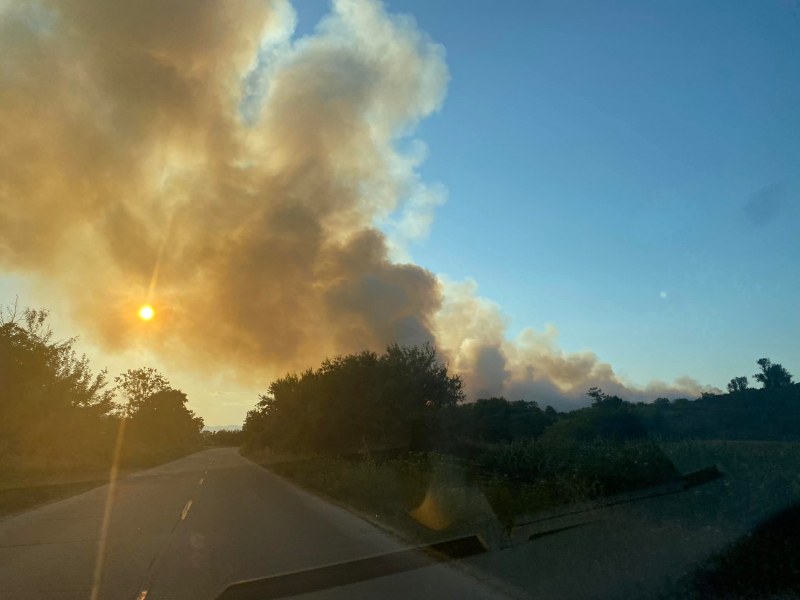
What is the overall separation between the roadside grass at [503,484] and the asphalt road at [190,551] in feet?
3.84

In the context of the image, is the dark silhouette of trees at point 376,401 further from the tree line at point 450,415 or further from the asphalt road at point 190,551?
the asphalt road at point 190,551

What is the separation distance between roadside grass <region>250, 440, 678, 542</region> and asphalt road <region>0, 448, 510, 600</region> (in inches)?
46.1

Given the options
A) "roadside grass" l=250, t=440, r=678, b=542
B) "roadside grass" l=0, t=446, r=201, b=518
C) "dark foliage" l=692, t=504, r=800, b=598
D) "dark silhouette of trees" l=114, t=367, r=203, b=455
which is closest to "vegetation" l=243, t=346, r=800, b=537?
"roadside grass" l=250, t=440, r=678, b=542

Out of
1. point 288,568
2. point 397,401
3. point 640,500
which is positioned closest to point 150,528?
point 288,568

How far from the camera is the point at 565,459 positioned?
536 inches

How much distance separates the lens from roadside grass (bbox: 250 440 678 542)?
11734 mm

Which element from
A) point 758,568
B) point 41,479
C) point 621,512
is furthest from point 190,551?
point 41,479

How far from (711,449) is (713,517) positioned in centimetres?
577

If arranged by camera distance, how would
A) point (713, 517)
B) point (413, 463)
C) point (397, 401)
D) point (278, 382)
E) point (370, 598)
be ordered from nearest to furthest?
point (370, 598)
point (713, 517)
point (413, 463)
point (397, 401)
point (278, 382)

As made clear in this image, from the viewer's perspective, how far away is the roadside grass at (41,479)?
76.5 ft

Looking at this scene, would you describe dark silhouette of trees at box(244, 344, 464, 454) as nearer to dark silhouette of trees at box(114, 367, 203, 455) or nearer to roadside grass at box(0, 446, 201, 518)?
roadside grass at box(0, 446, 201, 518)

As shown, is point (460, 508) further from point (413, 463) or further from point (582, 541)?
point (413, 463)

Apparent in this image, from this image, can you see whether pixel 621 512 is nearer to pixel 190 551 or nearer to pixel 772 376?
pixel 190 551

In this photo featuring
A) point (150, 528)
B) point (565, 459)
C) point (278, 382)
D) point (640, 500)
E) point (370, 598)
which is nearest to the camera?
point (370, 598)
